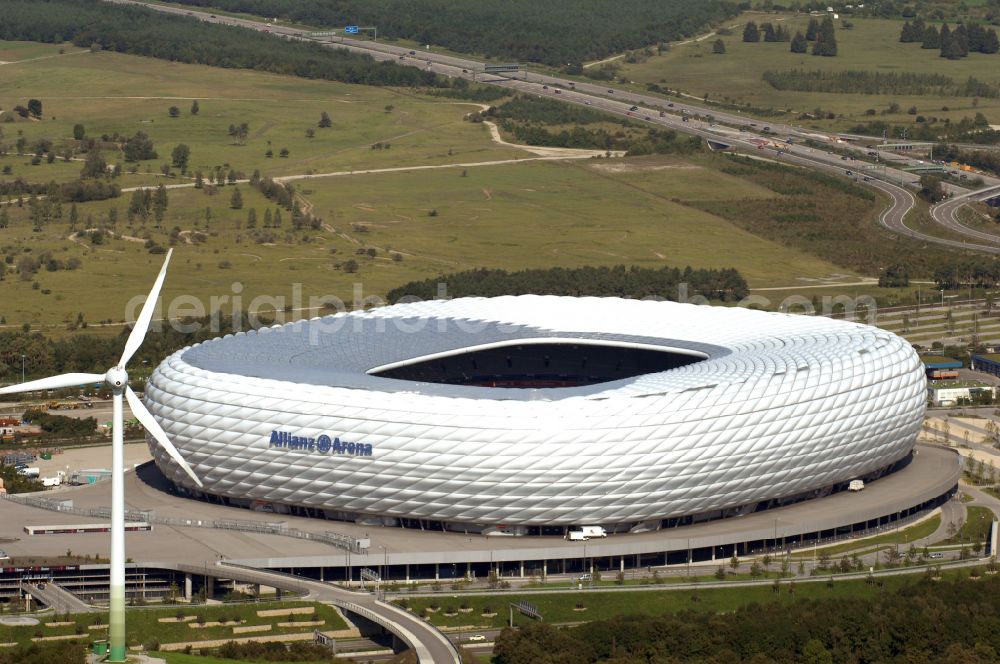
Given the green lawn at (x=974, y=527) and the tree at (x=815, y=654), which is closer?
the tree at (x=815, y=654)

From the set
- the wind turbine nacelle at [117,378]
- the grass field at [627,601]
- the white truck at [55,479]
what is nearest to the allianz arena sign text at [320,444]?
the grass field at [627,601]

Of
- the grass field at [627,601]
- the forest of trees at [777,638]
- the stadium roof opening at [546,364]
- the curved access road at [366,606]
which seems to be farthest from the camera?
the stadium roof opening at [546,364]

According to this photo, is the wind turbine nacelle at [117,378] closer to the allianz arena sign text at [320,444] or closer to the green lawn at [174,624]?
the green lawn at [174,624]

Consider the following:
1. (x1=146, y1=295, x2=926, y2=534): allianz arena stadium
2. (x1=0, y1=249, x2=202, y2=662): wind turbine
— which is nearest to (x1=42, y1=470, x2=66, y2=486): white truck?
(x1=146, y1=295, x2=926, y2=534): allianz arena stadium

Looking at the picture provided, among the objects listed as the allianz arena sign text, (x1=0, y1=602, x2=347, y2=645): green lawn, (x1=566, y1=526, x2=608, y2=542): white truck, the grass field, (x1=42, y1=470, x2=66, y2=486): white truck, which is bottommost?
(x1=42, y1=470, x2=66, y2=486): white truck

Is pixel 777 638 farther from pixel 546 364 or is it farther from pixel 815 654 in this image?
pixel 546 364

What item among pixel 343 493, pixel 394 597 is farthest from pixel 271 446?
pixel 394 597

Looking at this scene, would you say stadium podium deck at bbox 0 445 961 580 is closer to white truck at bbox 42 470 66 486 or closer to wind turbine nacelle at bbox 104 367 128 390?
white truck at bbox 42 470 66 486

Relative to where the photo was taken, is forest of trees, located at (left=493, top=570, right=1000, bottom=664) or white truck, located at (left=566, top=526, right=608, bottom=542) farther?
white truck, located at (left=566, top=526, right=608, bottom=542)

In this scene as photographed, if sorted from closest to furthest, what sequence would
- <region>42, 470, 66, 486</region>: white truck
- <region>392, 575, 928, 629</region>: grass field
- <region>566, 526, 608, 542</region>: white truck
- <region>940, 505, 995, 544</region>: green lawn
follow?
<region>392, 575, 928, 629</region>: grass field → <region>566, 526, 608, 542</region>: white truck → <region>940, 505, 995, 544</region>: green lawn → <region>42, 470, 66, 486</region>: white truck
